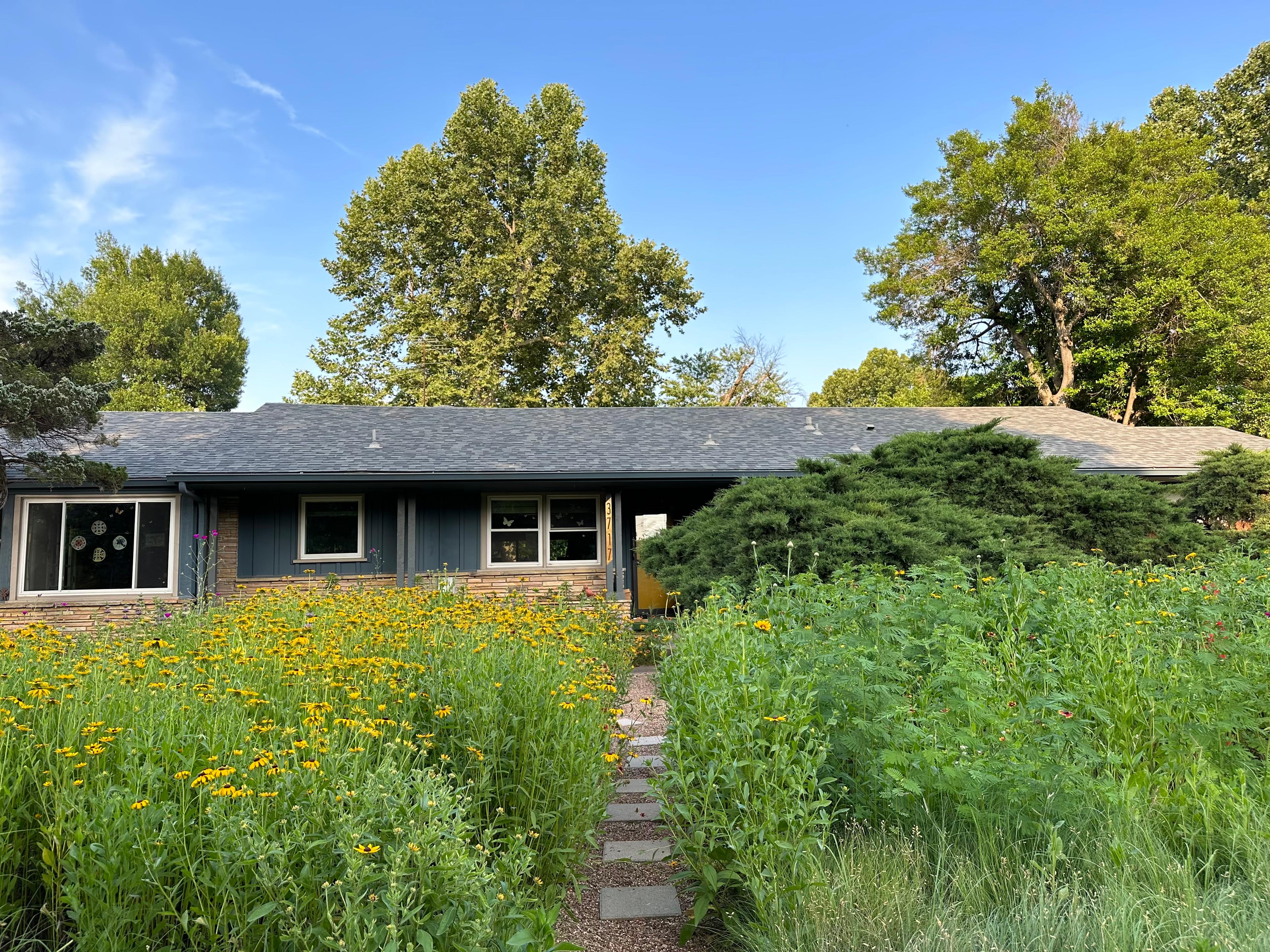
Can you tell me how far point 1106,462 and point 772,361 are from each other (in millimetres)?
15218

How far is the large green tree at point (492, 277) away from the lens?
22.1 m

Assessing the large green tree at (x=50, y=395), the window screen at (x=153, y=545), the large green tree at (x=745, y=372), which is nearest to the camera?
the large green tree at (x=50, y=395)

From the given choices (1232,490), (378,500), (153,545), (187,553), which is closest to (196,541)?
(187,553)

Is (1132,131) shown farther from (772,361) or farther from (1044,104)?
(772,361)

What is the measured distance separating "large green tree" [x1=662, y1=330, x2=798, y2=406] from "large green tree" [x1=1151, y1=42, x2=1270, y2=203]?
1455 centimetres

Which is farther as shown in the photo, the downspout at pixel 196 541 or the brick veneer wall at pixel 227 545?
the brick veneer wall at pixel 227 545

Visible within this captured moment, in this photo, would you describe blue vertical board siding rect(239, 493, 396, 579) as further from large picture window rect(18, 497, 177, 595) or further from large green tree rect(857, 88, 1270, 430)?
large green tree rect(857, 88, 1270, 430)

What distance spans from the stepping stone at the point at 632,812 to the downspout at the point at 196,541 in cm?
824

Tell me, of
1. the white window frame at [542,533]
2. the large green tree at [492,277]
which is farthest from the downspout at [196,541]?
the large green tree at [492,277]

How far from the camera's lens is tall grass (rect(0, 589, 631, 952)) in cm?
190

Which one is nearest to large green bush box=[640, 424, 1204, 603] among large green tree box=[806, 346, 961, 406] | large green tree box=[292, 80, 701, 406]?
large green tree box=[292, 80, 701, 406]

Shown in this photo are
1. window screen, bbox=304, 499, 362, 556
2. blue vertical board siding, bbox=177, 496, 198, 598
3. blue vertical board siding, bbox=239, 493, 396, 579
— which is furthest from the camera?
window screen, bbox=304, 499, 362, 556

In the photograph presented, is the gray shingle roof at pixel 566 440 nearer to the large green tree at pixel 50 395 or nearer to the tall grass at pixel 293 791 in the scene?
the large green tree at pixel 50 395

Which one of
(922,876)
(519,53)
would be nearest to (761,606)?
(922,876)
